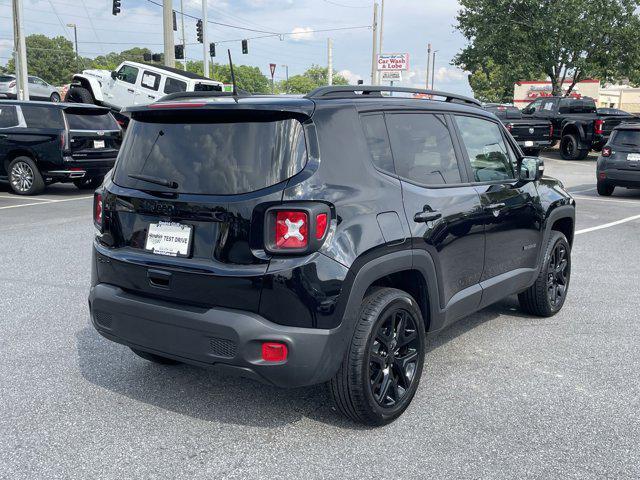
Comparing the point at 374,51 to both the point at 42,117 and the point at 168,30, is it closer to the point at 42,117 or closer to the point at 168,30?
the point at 168,30

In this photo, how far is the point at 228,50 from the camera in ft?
13.0

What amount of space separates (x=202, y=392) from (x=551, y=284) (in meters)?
3.17

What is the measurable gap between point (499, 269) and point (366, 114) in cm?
172

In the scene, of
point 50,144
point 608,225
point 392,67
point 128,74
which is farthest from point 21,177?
point 392,67

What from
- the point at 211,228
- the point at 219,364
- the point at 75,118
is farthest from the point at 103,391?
the point at 75,118

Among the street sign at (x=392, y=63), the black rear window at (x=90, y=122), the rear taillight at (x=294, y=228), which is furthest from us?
the street sign at (x=392, y=63)

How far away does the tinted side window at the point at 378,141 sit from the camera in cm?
358

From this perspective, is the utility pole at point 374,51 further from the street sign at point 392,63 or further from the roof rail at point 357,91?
the roof rail at point 357,91

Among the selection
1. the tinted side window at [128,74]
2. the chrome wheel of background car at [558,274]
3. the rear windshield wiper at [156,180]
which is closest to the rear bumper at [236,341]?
the rear windshield wiper at [156,180]

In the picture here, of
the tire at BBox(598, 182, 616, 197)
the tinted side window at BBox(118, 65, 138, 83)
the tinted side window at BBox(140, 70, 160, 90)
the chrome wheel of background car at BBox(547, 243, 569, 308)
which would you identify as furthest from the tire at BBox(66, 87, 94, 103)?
the chrome wheel of background car at BBox(547, 243, 569, 308)

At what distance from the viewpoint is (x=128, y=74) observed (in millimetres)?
22344

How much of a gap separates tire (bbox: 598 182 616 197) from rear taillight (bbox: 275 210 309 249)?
42.6 feet

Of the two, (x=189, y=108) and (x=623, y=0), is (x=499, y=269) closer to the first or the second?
(x=189, y=108)

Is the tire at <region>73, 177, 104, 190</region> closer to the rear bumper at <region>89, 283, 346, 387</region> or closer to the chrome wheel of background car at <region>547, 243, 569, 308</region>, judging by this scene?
the chrome wheel of background car at <region>547, 243, 569, 308</region>
